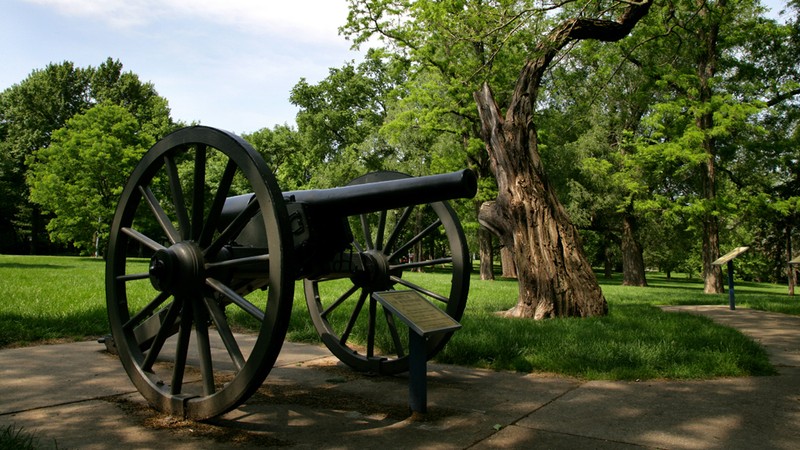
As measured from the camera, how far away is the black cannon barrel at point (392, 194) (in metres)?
3.58

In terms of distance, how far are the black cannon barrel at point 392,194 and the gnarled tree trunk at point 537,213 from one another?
551cm

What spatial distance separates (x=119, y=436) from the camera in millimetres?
3252

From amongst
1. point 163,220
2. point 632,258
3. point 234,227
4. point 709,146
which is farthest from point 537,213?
point 632,258

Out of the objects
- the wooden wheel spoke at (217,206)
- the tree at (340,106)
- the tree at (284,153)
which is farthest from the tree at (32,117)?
the wooden wheel spoke at (217,206)

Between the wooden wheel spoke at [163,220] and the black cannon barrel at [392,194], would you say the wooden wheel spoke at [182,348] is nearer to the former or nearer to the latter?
the wooden wheel spoke at [163,220]

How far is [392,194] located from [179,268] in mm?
1350

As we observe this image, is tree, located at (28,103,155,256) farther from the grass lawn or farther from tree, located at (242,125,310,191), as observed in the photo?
the grass lawn

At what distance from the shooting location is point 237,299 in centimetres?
336

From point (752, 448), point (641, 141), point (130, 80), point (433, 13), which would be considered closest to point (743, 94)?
point (641, 141)

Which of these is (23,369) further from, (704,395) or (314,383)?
(704,395)

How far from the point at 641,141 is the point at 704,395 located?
17.4 m

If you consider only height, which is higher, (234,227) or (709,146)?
(709,146)

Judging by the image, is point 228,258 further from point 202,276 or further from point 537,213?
point 537,213

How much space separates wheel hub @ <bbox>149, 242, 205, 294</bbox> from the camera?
3.61m
